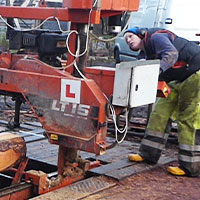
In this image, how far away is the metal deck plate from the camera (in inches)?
182

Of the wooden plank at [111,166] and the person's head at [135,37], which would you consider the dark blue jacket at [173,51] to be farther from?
the wooden plank at [111,166]

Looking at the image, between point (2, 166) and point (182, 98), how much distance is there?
224cm

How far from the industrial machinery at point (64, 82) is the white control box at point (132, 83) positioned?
1.8 inches

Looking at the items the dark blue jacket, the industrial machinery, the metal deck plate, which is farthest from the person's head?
the metal deck plate

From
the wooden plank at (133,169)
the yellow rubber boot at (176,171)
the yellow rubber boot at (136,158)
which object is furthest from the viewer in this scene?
the yellow rubber boot at (136,158)

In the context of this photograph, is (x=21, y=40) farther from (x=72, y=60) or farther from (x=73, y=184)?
(x=73, y=184)

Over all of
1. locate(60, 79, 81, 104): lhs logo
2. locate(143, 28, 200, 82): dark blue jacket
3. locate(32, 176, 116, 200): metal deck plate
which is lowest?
locate(32, 176, 116, 200): metal deck plate

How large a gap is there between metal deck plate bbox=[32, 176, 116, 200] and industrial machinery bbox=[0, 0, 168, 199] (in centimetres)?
17

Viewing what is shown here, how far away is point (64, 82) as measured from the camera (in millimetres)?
4625

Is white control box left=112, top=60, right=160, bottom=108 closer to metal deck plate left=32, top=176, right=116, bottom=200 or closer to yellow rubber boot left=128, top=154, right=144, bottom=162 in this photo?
metal deck plate left=32, top=176, right=116, bottom=200

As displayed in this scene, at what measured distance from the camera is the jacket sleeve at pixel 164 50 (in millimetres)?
5105

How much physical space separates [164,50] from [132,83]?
946 millimetres

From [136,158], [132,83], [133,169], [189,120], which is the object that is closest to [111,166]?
[133,169]

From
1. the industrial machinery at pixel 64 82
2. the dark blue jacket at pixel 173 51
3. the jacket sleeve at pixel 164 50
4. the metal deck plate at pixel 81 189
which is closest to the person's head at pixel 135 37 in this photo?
the dark blue jacket at pixel 173 51
